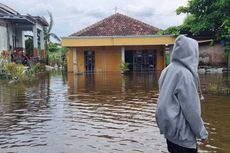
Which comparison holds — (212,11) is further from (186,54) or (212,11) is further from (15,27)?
(15,27)

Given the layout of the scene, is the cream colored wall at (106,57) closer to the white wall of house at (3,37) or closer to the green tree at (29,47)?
the green tree at (29,47)

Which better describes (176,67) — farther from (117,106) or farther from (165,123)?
(117,106)

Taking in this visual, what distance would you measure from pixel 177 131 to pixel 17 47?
30.9 metres

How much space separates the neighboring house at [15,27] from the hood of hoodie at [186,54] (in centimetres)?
2401

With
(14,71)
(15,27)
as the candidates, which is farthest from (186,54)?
(15,27)

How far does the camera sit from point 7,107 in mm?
11008

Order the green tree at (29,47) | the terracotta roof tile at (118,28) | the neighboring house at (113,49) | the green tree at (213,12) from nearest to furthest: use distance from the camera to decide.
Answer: the green tree at (213,12)
the neighboring house at (113,49)
the terracotta roof tile at (118,28)
the green tree at (29,47)

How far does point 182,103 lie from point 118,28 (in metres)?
31.5

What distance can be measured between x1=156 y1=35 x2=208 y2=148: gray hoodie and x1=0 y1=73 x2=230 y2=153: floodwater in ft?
9.33

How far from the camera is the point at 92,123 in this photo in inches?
329

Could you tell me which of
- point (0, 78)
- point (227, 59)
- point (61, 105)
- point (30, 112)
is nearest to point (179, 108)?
point (30, 112)

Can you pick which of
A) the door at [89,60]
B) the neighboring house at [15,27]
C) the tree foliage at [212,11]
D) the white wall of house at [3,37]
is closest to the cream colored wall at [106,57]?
the door at [89,60]

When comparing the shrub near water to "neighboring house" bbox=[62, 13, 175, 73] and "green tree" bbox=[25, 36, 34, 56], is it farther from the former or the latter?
"green tree" bbox=[25, 36, 34, 56]

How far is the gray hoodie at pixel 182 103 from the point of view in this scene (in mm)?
3156
